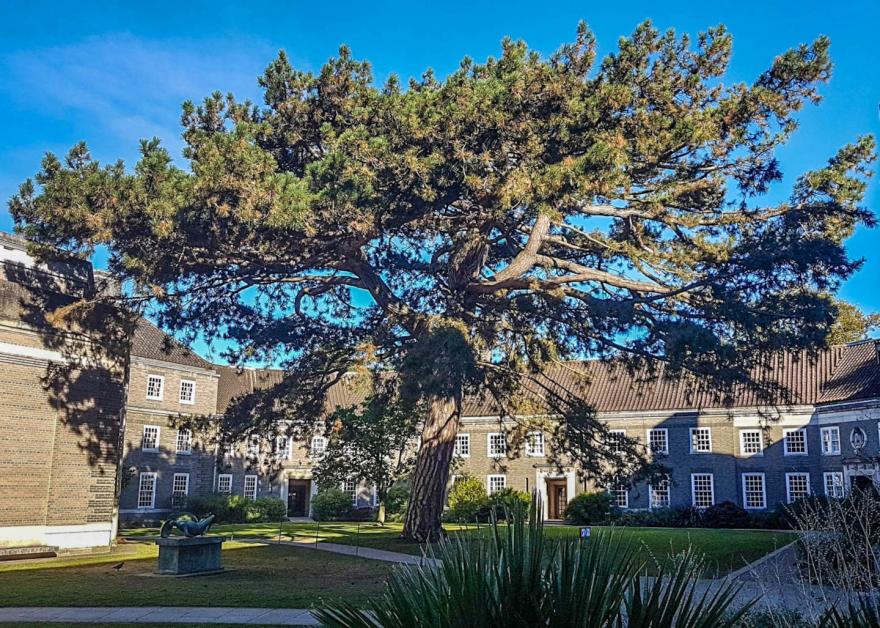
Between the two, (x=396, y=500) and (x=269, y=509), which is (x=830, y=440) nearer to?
(x=396, y=500)

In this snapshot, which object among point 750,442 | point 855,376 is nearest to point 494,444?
point 750,442

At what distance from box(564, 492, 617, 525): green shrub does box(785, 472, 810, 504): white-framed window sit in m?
8.57

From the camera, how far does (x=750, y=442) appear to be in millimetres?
42406

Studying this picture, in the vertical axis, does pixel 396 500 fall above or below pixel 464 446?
below

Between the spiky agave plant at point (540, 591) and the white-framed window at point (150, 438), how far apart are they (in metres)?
43.0

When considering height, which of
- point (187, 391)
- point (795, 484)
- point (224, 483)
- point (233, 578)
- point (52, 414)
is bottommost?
point (233, 578)

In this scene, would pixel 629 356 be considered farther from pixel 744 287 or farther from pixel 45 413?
pixel 45 413

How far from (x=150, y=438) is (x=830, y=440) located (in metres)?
34.9

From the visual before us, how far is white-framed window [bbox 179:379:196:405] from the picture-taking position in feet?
152

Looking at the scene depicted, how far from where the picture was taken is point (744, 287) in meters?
16.7

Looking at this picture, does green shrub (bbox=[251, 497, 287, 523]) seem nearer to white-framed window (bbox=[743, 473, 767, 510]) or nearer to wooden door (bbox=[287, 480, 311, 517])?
wooden door (bbox=[287, 480, 311, 517])

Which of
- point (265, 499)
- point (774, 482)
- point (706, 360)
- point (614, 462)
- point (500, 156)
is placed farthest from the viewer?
point (265, 499)

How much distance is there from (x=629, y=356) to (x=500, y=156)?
6578mm

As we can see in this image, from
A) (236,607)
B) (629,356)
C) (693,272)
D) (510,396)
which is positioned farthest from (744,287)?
(236,607)
